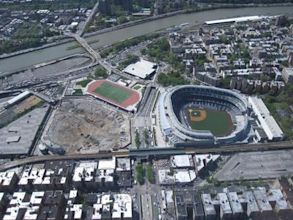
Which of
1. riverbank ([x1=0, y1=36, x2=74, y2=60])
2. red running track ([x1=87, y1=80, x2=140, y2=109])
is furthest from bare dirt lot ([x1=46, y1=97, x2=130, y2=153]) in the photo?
riverbank ([x1=0, y1=36, x2=74, y2=60])

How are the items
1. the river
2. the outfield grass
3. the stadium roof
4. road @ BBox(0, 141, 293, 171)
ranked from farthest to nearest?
the river
the stadium roof
the outfield grass
road @ BBox(0, 141, 293, 171)

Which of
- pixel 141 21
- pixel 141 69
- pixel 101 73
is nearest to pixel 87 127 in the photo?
pixel 101 73

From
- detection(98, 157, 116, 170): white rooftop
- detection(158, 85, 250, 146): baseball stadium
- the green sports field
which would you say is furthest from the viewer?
the green sports field

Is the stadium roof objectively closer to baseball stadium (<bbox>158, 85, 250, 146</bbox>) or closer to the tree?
the tree

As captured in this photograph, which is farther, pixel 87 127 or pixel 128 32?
pixel 128 32

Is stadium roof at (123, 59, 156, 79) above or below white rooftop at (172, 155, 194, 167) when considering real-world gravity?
above

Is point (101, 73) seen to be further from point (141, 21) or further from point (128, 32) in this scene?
point (141, 21)
